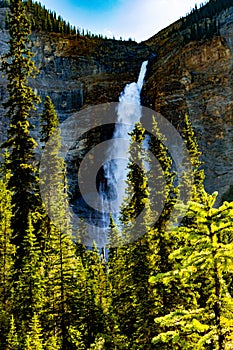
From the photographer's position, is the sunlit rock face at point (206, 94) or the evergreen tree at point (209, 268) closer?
the evergreen tree at point (209, 268)

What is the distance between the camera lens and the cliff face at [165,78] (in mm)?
54406

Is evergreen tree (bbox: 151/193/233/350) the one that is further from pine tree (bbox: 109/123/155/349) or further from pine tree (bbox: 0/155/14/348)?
pine tree (bbox: 0/155/14/348)

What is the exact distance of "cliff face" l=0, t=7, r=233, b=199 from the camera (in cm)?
5441

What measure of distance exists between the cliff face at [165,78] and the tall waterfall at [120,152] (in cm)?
160

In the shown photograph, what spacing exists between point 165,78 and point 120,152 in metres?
13.4

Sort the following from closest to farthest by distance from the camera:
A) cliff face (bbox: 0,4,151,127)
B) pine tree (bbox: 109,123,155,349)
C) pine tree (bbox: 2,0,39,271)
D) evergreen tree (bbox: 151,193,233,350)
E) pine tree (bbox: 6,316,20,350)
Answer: evergreen tree (bbox: 151,193,233,350), pine tree (bbox: 6,316,20,350), pine tree (bbox: 109,123,155,349), pine tree (bbox: 2,0,39,271), cliff face (bbox: 0,4,151,127)

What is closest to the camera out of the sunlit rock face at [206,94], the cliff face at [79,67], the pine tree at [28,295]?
the pine tree at [28,295]

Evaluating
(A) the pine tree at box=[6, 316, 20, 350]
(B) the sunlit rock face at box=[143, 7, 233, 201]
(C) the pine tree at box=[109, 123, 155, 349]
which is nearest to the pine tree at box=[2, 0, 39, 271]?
(C) the pine tree at box=[109, 123, 155, 349]

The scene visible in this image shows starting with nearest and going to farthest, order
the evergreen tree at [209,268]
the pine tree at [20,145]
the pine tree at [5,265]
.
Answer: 1. the evergreen tree at [209,268]
2. the pine tree at [5,265]
3. the pine tree at [20,145]

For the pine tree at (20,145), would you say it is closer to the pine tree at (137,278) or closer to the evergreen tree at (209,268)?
the pine tree at (137,278)

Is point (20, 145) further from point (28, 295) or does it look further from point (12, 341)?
point (12, 341)

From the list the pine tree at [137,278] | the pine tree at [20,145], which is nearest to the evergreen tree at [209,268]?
the pine tree at [137,278]

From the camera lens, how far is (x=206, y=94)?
56688mm

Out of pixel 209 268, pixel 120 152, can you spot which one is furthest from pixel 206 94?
pixel 209 268
